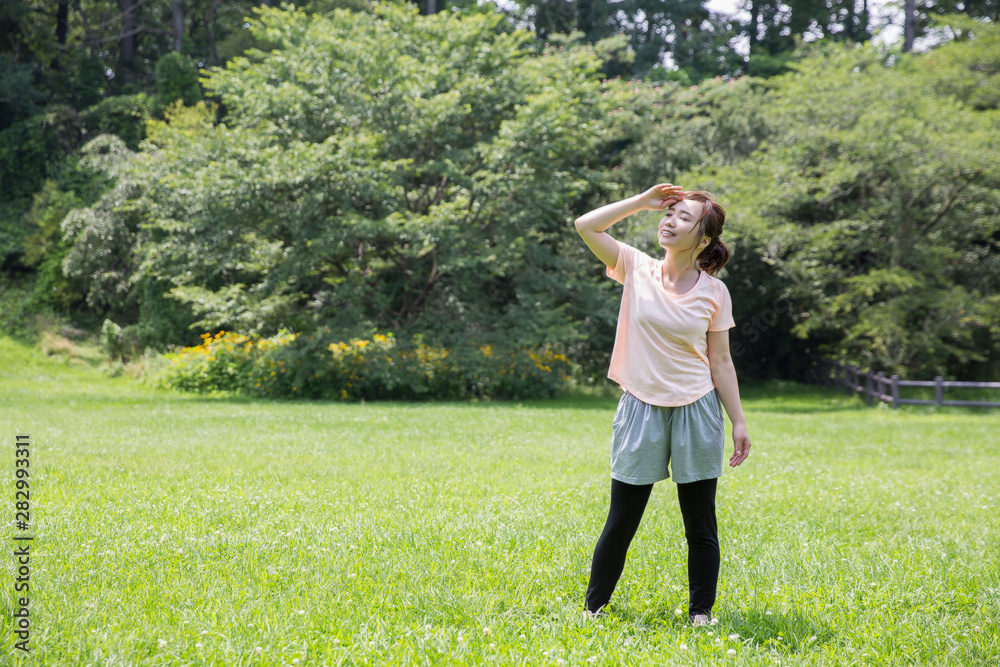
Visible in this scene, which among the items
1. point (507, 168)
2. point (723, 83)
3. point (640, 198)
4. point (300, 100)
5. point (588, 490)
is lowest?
point (588, 490)

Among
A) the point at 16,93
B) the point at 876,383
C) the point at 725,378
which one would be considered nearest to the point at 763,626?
the point at 725,378

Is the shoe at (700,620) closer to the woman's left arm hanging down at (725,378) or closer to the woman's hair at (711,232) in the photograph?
the woman's left arm hanging down at (725,378)

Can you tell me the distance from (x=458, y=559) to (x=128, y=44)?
31.3 meters

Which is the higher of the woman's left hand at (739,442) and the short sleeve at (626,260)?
the short sleeve at (626,260)

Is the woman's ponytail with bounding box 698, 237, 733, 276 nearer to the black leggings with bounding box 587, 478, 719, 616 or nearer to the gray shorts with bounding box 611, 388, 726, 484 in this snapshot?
the gray shorts with bounding box 611, 388, 726, 484

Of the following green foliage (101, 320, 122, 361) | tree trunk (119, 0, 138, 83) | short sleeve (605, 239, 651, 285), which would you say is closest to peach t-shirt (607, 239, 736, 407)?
short sleeve (605, 239, 651, 285)

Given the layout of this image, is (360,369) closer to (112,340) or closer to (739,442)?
(112,340)

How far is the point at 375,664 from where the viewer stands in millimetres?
2744

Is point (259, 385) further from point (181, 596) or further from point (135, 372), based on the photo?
point (181, 596)

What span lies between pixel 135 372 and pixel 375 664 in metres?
17.8

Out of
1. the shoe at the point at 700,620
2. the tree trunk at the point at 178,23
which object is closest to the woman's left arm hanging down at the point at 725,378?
the shoe at the point at 700,620

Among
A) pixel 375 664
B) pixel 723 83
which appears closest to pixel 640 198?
pixel 375 664

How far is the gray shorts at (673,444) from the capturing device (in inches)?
122

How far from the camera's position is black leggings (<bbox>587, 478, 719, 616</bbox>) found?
10.4 ft
